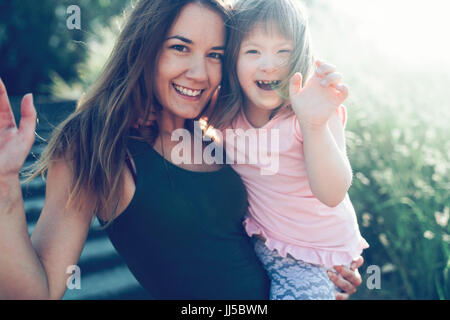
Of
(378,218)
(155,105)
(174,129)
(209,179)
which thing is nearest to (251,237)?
(209,179)

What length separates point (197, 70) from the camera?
71.0 inches

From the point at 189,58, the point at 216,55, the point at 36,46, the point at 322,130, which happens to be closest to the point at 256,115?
the point at 216,55

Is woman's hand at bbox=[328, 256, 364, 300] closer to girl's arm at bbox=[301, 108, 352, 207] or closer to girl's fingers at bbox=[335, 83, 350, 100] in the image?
girl's arm at bbox=[301, 108, 352, 207]

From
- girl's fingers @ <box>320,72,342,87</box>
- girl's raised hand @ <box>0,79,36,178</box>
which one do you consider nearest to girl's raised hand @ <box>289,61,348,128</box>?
girl's fingers @ <box>320,72,342,87</box>

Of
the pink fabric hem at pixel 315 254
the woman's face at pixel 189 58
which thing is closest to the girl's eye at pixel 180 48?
the woman's face at pixel 189 58

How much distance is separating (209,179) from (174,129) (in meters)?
0.35

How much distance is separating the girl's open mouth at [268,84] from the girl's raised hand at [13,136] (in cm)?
101

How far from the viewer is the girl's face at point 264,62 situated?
1.87 metres

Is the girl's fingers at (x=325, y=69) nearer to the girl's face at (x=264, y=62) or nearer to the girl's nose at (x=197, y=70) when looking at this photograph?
the girl's face at (x=264, y=62)

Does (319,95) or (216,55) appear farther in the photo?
(216,55)

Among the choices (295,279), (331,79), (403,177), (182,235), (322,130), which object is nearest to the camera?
(331,79)

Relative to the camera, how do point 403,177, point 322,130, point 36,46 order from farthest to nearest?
point 36,46
point 403,177
point 322,130

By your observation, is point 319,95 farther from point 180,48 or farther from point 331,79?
point 180,48

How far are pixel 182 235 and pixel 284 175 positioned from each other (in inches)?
21.3
